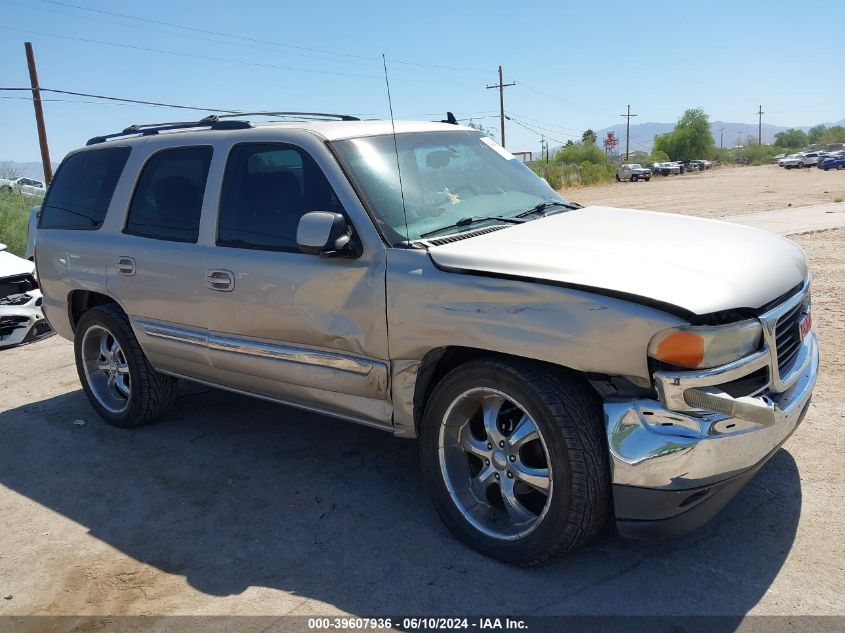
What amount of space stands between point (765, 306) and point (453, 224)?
151 cm

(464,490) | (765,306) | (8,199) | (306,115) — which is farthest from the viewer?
(8,199)

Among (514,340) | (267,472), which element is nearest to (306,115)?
(267,472)

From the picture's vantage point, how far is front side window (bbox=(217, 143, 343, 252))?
3947mm

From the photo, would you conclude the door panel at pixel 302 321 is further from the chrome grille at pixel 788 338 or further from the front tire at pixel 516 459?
the chrome grille at pixel 788 338

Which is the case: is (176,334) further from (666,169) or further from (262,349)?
(666,169)

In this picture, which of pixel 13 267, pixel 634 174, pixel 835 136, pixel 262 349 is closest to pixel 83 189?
pixel 262 349

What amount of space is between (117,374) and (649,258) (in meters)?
3.97

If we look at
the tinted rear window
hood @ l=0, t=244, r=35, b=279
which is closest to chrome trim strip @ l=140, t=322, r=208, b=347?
the tinted rear window

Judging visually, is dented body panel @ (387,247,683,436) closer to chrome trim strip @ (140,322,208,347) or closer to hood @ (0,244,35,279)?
chrome trim strip @ (140,322,208,347)

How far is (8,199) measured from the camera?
1617 centimetres

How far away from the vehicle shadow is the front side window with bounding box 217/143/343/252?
54.5 inches

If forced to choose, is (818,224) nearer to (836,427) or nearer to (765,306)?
(836,427)

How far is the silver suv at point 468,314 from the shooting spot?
2850mm

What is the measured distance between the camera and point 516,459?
130 inches
